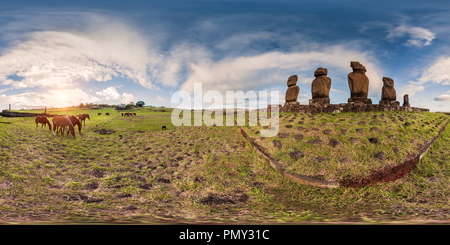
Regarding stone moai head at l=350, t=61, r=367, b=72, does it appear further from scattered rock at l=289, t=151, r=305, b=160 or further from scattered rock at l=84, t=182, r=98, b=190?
scattered rock at l=84, t=182, r=98, b=190

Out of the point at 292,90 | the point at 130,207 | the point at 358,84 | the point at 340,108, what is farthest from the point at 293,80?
the point at 130,207

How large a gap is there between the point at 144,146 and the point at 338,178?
880 cm

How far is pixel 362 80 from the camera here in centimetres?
1556

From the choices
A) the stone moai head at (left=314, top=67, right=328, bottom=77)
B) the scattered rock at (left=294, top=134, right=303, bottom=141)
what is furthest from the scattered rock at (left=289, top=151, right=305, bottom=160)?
the stone moai head at (left=314, top=67, right=328, bottom=77)

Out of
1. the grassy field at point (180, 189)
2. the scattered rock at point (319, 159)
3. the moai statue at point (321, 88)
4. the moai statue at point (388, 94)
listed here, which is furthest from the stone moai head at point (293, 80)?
the scattered rock at point (319, 159)

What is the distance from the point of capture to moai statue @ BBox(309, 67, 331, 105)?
1566 centimetres

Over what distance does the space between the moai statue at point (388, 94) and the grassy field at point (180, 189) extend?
9.20 m

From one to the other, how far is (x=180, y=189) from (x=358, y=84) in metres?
16.9

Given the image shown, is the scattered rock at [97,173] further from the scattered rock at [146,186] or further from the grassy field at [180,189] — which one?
the scattered rock at [146,186]

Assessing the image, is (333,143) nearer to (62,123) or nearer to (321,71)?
(321,71)

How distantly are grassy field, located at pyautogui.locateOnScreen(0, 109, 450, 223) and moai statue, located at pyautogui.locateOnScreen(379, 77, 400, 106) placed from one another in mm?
9204

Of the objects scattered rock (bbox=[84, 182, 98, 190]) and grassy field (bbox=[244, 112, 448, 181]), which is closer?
scattered rock (bbox=[84, 182, 98, 190])

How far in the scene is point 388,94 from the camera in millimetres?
16922

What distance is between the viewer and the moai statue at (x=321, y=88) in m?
15.7
